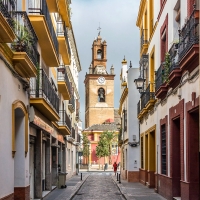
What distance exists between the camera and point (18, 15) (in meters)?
12.8

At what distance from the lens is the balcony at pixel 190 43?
11.3m

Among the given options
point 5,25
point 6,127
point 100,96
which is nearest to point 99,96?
point 100,96

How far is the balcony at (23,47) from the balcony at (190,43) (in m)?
3.94

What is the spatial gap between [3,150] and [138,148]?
20.8m

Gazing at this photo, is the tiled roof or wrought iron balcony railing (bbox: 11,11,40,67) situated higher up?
wrought iron balcony railing (bbox: 11,11,40,67)

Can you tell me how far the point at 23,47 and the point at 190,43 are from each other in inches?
164

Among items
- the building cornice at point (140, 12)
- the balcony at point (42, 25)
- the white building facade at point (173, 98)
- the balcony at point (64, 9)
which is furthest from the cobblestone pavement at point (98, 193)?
the building cornice at point (140, 12)

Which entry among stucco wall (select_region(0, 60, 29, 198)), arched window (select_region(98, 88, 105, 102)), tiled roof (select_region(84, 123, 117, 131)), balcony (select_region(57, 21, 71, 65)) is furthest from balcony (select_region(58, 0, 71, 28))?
arched window (select_region(98, 88, 105, 102))

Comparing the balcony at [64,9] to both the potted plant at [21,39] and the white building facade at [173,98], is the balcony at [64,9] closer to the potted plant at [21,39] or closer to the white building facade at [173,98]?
the white building facade at [173,98]

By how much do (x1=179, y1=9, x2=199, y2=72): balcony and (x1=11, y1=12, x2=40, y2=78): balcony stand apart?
3.94 m

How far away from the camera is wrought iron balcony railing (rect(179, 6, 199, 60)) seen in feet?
37.9

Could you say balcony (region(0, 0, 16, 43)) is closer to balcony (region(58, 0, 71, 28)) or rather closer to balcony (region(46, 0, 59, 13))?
balcony (region(46, 0, 59, 13))

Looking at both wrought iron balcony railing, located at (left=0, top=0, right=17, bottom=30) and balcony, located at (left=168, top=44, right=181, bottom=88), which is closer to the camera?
wrought iron balcony railing, located at (left=0, top=0, right=17, bottom=30)

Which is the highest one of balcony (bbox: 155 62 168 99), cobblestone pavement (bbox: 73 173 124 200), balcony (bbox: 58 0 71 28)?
balcony (bbox: 58 0 71 28)
